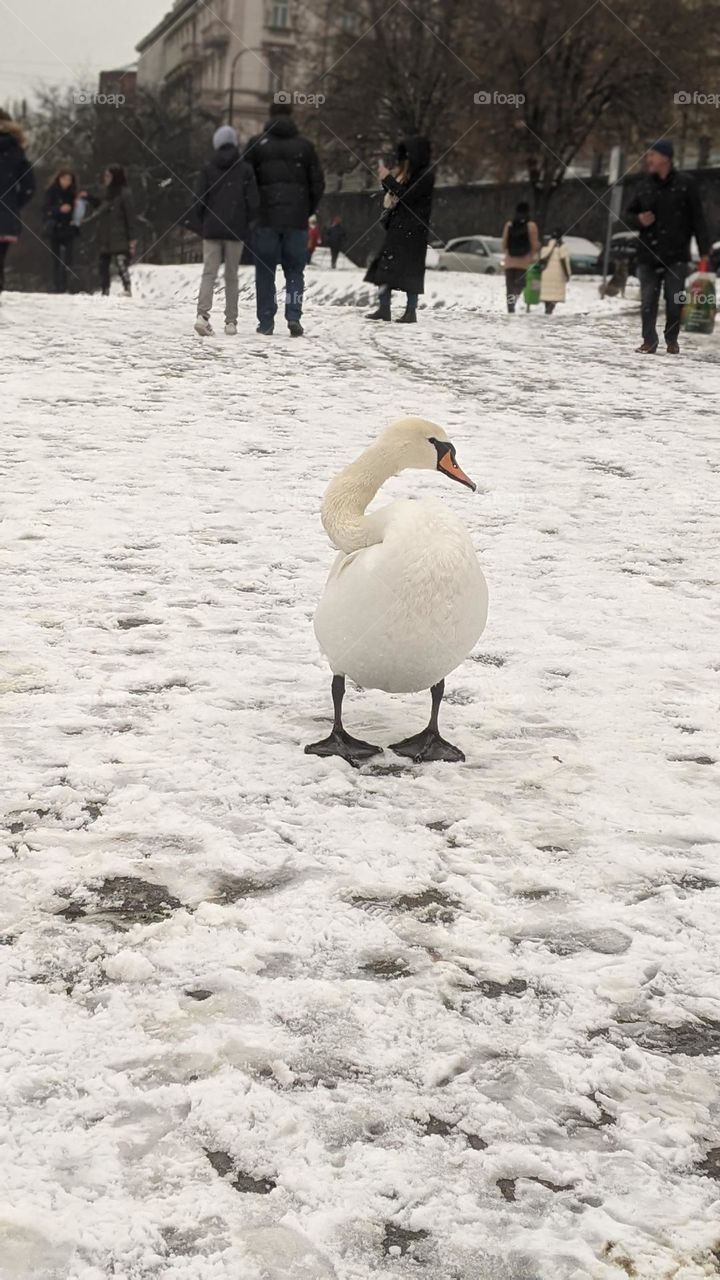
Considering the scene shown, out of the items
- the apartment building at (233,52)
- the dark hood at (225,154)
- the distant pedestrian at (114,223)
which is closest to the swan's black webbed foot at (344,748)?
the dark hood at (225,154)

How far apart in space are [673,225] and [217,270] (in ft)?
14.2

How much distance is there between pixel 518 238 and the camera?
19609 millimetres

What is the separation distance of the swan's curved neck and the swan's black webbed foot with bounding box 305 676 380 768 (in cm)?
43

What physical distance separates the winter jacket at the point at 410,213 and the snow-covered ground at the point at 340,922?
26.2 feet

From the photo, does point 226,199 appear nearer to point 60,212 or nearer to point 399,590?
point 60,212

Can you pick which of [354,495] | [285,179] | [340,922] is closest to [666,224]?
[285,179]

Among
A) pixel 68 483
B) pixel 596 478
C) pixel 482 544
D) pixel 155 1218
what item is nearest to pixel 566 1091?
pixel 155 1218

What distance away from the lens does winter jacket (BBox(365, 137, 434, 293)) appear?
14.2 meters

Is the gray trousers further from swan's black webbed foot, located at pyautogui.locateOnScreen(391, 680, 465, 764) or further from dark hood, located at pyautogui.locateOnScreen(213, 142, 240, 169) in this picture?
swan's black webbed foot, located at pyautogui.locateOnScreen(391, 680, 465, 764)

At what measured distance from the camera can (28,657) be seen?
15.4ft

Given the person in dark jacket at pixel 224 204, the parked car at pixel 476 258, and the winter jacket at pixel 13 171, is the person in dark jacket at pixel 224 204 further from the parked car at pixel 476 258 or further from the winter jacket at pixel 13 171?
the parked car at pixel 476 258

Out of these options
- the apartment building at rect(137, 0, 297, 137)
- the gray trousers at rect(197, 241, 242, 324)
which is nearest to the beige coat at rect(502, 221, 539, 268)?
the gray trousers at rect(197, 241, 242, 324)

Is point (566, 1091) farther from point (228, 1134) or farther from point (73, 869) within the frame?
point (73, 869)

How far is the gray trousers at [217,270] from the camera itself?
43.3 ft
